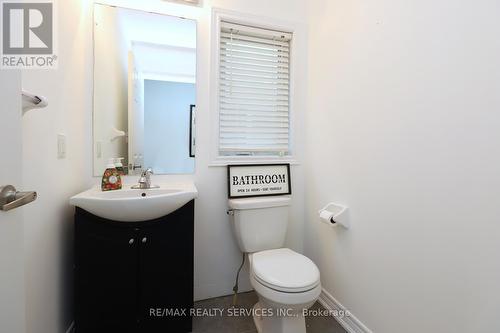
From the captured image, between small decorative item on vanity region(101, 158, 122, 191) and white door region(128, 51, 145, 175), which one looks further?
white door region(128, 51, 145, 175)

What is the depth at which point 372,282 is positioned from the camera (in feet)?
4.26

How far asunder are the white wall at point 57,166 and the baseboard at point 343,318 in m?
1.56

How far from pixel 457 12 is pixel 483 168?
604mm

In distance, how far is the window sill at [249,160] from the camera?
1718 millimetres

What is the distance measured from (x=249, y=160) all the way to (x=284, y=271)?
32.6 inches

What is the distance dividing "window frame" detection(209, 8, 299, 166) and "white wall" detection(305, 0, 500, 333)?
287 mm

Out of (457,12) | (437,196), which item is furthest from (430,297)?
(457,12)

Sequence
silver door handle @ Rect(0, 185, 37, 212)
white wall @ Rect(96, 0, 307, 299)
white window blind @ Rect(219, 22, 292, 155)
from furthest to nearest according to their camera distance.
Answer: white window blind @ Rect(219, 22, 292, 155)
white wall @ Rect(96, 0, 307, 299)
silver door handle @ Rect(0, 185, 37, 212)

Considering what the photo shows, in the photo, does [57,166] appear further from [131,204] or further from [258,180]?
[258,180]

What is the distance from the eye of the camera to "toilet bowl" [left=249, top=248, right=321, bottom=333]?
3.74ft

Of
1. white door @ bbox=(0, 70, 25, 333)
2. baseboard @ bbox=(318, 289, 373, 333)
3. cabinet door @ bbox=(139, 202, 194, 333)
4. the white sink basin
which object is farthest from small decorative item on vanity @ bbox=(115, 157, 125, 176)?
baseboard @ bbox=(318, 289, 373, 333)

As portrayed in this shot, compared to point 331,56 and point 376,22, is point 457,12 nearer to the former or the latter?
point 376,22

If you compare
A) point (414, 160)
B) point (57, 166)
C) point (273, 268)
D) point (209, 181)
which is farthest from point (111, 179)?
point (414, 160)

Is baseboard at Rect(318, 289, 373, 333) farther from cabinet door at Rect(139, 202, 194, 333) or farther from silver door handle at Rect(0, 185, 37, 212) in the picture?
silver door handle at Rect(0, 185, 37, 212)
